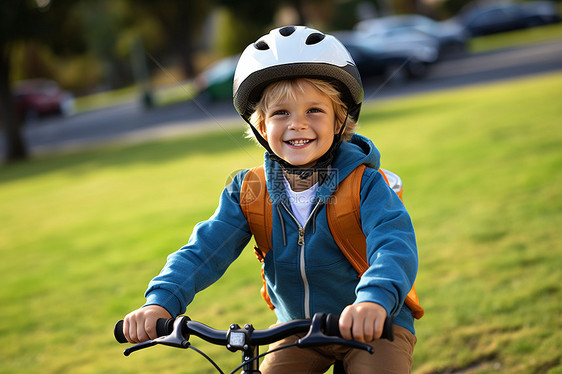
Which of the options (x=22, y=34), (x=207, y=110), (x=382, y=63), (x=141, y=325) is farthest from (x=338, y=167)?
(x=382, y=63)

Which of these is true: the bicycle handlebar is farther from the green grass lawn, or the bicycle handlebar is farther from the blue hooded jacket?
the green grass lawn

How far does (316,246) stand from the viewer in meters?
2.32

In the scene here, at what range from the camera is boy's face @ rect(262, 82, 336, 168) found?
2328mm

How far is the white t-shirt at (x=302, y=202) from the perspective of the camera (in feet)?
7.88

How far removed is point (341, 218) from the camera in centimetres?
230

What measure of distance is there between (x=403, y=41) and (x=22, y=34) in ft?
48.9

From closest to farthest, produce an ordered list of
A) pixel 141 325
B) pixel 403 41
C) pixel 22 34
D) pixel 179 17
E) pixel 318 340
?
pixel 318 340
pixel 141 325
pixel 22 34
pixel 403 41
pixel 179 17

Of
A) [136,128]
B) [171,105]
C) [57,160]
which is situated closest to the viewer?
[57,160]

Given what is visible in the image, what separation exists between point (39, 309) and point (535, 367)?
14.8ft

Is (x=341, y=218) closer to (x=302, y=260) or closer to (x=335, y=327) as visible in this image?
(x=302, y=260)

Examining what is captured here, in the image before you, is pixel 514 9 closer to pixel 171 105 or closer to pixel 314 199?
pixel 171 105

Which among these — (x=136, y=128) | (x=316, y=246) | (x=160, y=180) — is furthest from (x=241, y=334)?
(x=136, y=128)

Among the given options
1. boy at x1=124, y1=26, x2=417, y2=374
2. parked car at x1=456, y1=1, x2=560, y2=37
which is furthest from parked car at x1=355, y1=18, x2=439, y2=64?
boy at x1=124, y1=26, x2=417, y2=374

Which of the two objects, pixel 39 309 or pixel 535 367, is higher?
pixel 39 309
